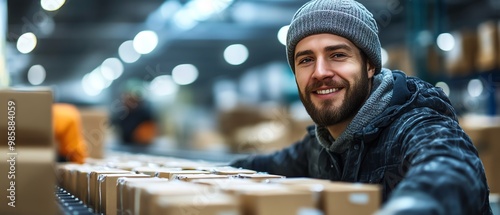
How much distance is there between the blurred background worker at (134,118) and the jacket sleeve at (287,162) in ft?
21.7

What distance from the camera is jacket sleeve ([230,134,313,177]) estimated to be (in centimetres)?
316

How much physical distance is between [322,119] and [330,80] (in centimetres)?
18

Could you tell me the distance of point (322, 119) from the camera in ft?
8.36

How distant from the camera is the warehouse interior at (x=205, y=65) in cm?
648

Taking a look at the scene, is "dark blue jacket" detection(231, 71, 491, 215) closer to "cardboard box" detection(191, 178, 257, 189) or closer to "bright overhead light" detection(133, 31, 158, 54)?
"cardboard box" detection(191, 178, 257, 189)

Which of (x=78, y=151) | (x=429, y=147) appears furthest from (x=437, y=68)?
(x=429, y=147)

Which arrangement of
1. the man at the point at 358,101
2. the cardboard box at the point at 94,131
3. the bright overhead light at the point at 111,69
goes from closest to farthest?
the man at the point at 358,101 < the cardboard box at the point at 94,131 < the bright overhead light at the point at 111,69

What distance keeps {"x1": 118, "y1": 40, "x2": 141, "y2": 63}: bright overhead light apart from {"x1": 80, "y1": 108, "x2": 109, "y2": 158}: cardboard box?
5657 mm

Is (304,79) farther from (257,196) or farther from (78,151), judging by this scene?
(78,151)

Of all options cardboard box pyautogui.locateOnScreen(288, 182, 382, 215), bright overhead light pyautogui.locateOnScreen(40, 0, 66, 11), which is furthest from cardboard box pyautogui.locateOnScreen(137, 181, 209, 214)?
bright overhead light pyautogui.locateOnScreen(40, 0, 66, 11)

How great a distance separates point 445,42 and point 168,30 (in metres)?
4.85

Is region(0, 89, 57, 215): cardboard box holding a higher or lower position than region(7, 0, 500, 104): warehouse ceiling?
lower

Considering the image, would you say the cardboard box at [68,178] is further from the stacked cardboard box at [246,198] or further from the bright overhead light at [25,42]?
the bright overhead light at [25,42]

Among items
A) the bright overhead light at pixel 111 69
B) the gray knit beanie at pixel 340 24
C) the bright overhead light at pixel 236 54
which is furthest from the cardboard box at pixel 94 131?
the bright overhead light at pixel 111 69
